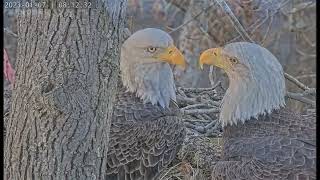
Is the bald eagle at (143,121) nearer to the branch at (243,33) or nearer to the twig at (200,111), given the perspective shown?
the twig at (200,111)

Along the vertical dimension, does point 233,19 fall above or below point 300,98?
above

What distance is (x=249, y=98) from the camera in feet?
4.14

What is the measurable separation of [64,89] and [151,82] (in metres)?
0.26

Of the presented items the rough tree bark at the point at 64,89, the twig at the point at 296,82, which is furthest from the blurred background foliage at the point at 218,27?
the rough tree bark at the point at 64,89

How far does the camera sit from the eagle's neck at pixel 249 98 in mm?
1240

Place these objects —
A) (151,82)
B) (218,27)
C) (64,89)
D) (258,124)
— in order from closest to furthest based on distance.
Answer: (64,89), (258,124), (151,82), (218,27)

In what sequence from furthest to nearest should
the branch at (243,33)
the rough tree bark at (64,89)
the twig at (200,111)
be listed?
1. the twig at (200,111)
2. the branch at (243,33)
3. the rough tree bark at (64,89)

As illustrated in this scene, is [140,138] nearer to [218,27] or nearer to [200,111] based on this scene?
[200,111]

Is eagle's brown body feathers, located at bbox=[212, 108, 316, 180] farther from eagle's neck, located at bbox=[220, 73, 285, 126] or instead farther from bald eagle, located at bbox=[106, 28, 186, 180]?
bald eagle, located at bbox=[106, 28, 186, 180]

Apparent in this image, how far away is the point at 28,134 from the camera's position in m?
1.23

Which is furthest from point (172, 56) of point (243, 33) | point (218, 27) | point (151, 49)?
point (218, 27)

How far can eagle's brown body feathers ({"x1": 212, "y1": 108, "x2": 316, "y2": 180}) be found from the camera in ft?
3.93

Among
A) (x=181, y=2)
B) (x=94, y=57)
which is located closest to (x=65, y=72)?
Answer: (x=94, y=57)

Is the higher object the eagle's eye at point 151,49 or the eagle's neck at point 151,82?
the eagle's eye at point 151,49
